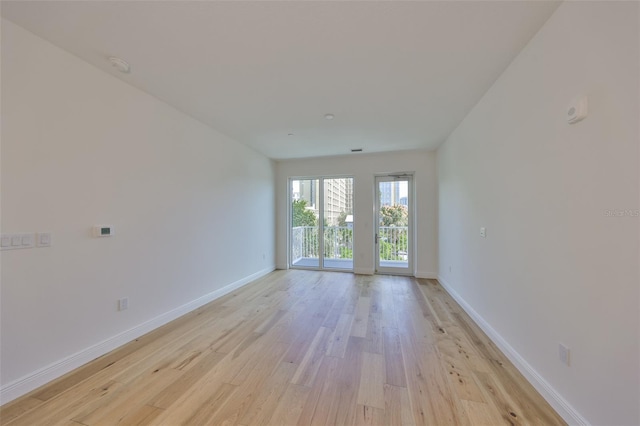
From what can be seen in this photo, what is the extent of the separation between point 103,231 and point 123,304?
0.74 m

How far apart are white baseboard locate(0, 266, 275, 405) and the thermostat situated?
0.95 m

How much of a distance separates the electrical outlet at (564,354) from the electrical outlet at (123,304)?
3.51 m

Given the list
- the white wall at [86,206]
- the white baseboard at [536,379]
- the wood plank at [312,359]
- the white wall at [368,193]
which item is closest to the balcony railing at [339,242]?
the white wall at [368,193]

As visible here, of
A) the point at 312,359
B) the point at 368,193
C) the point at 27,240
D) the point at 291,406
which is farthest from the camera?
the point at 368,193

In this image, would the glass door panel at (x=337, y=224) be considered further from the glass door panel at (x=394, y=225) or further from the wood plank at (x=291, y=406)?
the wood plank at (x=291, y=406)

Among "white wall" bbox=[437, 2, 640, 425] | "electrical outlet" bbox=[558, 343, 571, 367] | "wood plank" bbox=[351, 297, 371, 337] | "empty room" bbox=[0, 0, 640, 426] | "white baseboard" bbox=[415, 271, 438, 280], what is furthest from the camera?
"white baseboard" bbox=[415, 271, 438, 280]

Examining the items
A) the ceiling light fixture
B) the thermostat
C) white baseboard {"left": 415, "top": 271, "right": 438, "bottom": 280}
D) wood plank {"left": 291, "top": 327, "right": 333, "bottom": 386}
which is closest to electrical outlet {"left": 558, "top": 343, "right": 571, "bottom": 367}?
wood plank {"left": 291, "top": 327, "right": 333, "bottom": 386}

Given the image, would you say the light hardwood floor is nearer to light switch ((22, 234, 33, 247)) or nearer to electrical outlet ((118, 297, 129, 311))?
electrical outlet ((118, 297, 129, 311))

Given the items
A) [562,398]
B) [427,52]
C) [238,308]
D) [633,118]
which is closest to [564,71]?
[633,118]

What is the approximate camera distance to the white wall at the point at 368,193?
4.92m

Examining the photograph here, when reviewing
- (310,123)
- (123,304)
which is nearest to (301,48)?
(310,123)

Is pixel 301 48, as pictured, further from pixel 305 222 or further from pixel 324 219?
pixel 305 222

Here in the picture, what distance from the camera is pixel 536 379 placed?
172 centimetres

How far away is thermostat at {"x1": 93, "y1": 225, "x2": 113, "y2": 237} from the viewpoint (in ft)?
7.00
